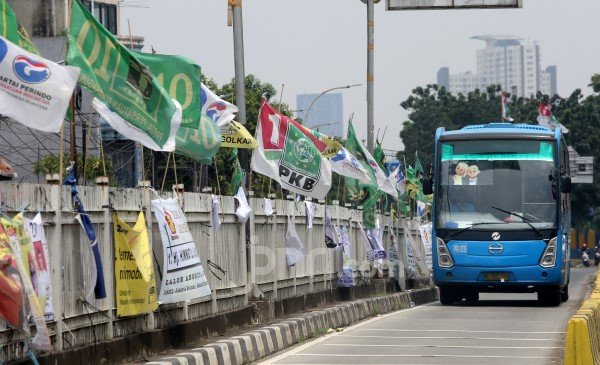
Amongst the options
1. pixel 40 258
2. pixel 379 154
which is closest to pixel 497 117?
pixel 379 154

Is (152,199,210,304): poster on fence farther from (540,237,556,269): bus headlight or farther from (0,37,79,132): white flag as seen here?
(540,237,556,269): bus headlight

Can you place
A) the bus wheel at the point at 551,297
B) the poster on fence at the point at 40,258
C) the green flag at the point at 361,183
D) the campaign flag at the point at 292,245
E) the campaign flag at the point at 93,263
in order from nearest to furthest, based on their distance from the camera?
the poster on fence at the point at 40,258
the campaign flag at the point at 93,263
the campaign flag at the point at 292,245
the bus wheel at the point at 551,297
the green flag at the point at 361,183

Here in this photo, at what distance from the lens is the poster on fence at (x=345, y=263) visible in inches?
1000

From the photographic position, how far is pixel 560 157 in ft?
82.7

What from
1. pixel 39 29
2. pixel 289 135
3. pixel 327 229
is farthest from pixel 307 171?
pixel 39 29

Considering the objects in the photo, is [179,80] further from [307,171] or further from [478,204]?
[478,204]

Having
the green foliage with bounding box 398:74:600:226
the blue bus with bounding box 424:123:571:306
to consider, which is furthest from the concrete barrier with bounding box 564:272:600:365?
the green foliage with bounding box 398:74:600:226

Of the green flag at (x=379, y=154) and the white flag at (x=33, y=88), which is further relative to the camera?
the green flag at (x=379, y=154)

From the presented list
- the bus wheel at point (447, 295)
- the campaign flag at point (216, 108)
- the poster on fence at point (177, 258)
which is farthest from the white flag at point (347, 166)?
the poster on fence at point (177, 258)

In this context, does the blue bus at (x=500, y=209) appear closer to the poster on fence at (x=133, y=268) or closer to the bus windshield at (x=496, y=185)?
the bus windshield at (x=496, y=185)

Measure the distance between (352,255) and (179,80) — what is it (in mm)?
14155

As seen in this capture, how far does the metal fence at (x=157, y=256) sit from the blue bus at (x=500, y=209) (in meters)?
2.38

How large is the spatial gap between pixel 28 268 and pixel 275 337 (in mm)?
6043

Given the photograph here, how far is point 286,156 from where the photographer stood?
2067 centimetres
